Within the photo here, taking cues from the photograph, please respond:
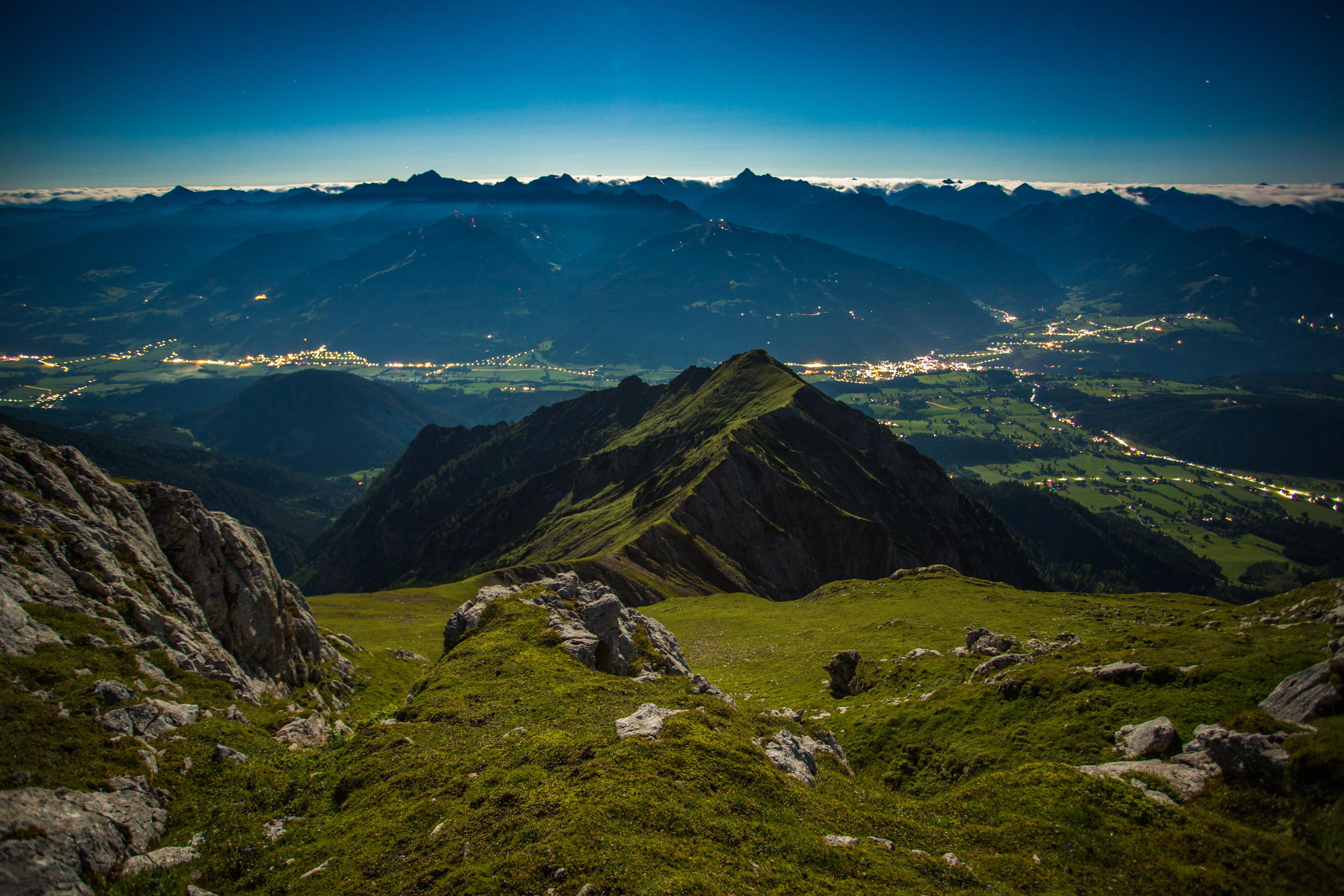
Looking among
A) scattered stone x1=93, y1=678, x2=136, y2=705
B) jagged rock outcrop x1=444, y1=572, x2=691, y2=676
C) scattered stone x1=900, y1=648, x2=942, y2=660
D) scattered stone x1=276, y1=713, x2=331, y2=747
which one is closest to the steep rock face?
scattered stone x1=276, y1=713, x2=331, y2=747

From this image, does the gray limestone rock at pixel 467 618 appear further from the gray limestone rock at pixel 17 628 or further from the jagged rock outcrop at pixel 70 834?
the jagged rock outcrop at pixel 70 834

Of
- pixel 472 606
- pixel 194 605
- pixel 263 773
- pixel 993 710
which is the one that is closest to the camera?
pixel 263 773

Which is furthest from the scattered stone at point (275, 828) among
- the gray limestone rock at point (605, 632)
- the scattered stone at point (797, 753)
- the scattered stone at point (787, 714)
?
the scattered stone at point (787, 714)

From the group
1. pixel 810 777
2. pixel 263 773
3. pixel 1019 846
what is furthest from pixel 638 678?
pixel 1019 846

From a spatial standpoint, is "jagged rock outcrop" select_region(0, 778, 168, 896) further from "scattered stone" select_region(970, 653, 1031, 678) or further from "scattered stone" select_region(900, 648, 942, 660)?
"scattered stone" select_region(900, 648, 942, 660)

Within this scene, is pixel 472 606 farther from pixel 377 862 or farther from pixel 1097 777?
pixel 1097 777

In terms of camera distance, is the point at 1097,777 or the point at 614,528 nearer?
the point at 1097,777
